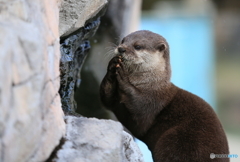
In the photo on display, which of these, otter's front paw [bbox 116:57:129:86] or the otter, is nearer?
the otter

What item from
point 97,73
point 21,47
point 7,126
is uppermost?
point 21,47

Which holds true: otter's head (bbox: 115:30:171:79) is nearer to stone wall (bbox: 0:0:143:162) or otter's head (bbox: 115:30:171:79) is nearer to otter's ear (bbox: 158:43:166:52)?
otter's ear (bbox: 158:43:166:52)

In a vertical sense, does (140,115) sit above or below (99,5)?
below

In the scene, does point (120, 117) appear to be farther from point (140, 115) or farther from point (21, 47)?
point (21, 47)

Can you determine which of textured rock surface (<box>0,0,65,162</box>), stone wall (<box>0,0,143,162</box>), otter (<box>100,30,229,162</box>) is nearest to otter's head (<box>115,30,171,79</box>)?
otter (<box>100,30,229,162</box>)

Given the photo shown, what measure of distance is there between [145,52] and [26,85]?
1583 mm

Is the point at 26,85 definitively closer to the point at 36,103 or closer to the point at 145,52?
the point at 36,103

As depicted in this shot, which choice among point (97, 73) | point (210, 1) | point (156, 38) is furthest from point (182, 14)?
point (156, 38)

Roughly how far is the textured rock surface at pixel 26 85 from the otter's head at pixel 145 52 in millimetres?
994

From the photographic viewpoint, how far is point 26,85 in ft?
5.25

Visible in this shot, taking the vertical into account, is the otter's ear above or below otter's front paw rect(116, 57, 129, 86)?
above

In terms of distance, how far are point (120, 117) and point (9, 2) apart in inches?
62.0

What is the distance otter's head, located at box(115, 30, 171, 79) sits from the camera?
289 centimetres

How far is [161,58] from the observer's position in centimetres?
317
